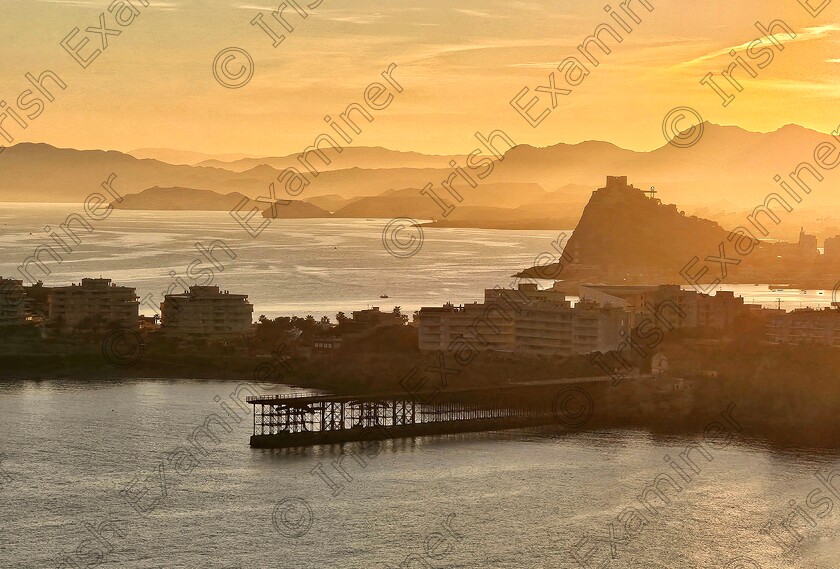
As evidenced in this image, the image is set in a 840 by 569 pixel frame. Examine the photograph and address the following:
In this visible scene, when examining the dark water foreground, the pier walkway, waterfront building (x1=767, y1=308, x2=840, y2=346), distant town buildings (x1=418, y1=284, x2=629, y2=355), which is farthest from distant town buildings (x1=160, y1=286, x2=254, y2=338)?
waterfront building (x1=767, y1=308, x2=840, y2=346)

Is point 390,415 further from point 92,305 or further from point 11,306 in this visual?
point 11,306

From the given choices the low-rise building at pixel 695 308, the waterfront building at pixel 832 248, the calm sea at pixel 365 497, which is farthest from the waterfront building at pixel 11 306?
the waterfront building at pixel 832 248

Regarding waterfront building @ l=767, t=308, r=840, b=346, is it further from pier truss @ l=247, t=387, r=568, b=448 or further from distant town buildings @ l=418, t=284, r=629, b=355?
pier truss @ l=247, t=387, r=568, b=448

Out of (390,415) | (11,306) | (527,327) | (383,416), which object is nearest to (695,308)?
(527,327)

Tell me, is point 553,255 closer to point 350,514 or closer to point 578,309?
point 578,309

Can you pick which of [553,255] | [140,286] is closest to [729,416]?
[140,286]

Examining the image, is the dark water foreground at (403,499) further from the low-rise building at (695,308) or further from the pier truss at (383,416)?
the low-rise building at (695,308)
